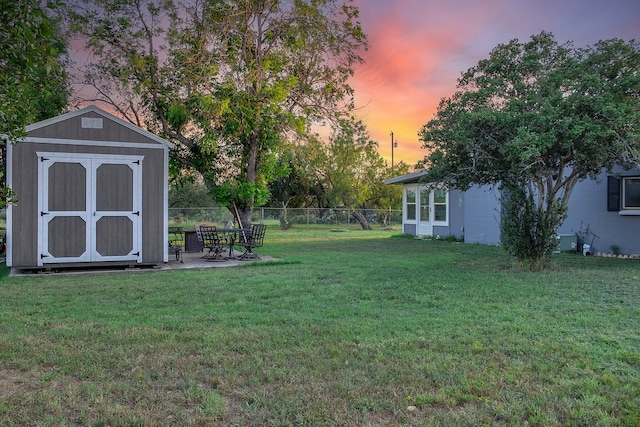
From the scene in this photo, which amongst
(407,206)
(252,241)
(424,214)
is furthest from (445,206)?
(252,241)

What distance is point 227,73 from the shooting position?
12.0m

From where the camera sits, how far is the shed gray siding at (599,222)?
36.4 feet

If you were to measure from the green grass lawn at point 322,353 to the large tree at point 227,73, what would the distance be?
6243mm

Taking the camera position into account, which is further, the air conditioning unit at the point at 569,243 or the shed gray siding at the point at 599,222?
the air conditioning unit at the point at 569,243

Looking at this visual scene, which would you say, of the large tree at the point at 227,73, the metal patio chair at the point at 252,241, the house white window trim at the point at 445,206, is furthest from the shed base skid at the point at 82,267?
the house white window trim at the point at 445,206

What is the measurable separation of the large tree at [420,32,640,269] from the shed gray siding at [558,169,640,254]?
3475 millimetres

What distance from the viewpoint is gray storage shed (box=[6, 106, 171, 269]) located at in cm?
814

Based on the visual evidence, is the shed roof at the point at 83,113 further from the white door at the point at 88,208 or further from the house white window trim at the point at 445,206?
the house white window trim at the point at 445,206

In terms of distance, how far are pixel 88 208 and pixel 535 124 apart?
26.8ft

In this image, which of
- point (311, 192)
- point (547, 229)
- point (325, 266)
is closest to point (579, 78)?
point (547, 229)

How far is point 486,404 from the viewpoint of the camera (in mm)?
2867

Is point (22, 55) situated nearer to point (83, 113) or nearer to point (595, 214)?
point (83, 113)

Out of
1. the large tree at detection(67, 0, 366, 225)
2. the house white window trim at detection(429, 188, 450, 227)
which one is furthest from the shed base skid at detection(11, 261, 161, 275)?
the house white window trim at detection(429, 188, 450, 227)

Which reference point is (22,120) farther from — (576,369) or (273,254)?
(273,254)
